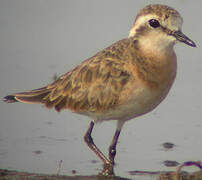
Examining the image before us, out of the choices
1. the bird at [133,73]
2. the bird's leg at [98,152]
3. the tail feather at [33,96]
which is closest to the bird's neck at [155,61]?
the bird at [133,73]

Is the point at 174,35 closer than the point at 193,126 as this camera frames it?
Yes

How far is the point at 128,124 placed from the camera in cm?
1016

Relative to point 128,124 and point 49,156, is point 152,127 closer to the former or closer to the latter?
point 128,124

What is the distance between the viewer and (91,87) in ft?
28.0

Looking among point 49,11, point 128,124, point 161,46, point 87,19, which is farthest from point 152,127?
point 49,11

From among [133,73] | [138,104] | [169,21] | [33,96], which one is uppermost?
[169,21]

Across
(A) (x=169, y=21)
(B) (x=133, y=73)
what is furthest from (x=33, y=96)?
(A) (x=169, y=21)

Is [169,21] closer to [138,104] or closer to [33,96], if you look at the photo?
[138,104]

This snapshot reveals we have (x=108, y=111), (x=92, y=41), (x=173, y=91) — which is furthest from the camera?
(x=92, y=41)

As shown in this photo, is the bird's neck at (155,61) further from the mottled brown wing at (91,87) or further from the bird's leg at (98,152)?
the bird's leg at (98,152)

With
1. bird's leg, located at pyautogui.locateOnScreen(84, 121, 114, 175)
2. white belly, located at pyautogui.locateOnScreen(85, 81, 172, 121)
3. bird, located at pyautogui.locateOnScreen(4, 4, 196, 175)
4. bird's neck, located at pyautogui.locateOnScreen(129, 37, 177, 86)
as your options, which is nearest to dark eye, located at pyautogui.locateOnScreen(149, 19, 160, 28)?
bird, located at pyautogui.locateOnScreen(4, 4, 196, 175)

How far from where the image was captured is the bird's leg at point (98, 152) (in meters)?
8.61

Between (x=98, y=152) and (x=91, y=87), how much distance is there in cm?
106

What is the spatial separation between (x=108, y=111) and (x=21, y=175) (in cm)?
149
